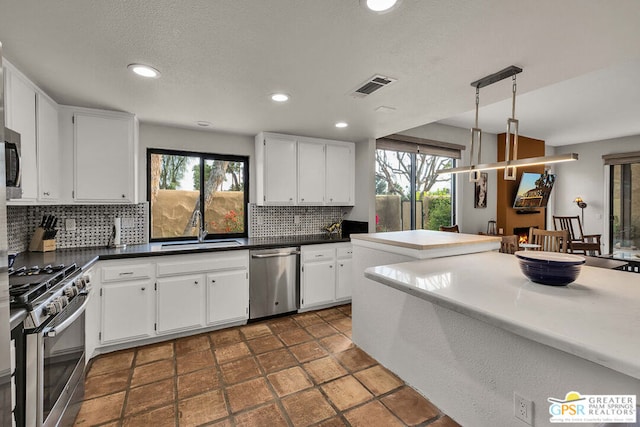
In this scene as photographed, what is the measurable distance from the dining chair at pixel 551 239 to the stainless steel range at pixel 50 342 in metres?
4.42

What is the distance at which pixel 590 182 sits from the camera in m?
6.24

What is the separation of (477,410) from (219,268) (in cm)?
246

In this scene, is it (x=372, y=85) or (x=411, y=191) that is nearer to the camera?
(x=372, y=85)

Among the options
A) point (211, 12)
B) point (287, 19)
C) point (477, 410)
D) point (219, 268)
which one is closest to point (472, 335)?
point (477, 410)

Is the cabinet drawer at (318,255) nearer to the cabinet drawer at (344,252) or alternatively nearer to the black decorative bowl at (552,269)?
the cabinet drawer at (344,252)

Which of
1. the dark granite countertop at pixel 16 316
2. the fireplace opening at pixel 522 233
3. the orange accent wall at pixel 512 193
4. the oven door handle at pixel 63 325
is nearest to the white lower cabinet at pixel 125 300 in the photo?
the oven door handle at pixel 63 325

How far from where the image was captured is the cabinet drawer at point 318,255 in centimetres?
353

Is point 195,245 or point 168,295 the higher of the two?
point 195,245

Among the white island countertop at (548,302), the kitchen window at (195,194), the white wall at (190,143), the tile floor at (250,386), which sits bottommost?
the tile floor at (250,386)

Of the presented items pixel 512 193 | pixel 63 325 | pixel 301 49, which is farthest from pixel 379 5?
pixel 512 193

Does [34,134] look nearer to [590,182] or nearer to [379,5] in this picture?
[379,5]

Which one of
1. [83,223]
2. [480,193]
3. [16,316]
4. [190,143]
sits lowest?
[16,316]

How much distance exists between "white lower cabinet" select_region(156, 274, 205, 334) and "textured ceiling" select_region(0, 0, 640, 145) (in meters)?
1.68

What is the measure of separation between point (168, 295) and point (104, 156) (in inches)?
57.6
